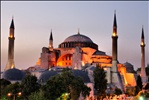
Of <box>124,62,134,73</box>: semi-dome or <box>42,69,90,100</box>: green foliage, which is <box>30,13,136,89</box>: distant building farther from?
<box>42,69,90,100</box>: green foliage

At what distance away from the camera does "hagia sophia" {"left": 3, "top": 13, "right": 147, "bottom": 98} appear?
3569cm

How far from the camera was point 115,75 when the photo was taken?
36.5 metres

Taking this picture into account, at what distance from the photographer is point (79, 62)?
3984 cm

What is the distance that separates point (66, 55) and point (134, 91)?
38.2 feet

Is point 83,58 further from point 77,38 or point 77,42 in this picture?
point 77,38

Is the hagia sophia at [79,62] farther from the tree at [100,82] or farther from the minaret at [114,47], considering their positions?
the tree at [100,82]

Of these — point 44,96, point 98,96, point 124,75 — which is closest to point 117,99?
point 44,96

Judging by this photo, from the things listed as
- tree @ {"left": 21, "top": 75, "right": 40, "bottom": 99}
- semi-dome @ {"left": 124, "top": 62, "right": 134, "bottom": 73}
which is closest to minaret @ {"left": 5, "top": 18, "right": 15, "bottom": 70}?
tree @ {"left": 21, "top": 75, "right": 40, "bottom": 99}

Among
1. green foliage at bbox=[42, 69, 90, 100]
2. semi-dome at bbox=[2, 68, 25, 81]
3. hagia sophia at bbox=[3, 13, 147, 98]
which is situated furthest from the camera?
hagia sophia at bbox=[3, 13, 147, 98]

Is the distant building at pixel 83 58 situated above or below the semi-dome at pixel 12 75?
above

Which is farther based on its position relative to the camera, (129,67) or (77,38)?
(129,67)

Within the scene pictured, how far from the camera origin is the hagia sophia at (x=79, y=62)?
3569 cm

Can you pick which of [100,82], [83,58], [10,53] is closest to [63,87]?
[100,82]

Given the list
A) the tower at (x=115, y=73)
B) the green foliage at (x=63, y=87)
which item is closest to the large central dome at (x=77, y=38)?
the tower at (x=115, y=73)
